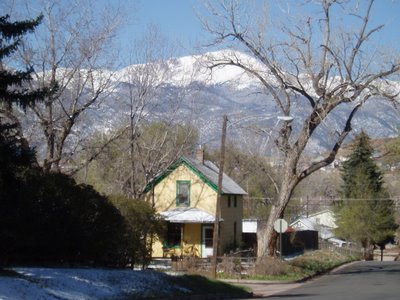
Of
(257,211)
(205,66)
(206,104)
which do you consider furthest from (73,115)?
(257,211)

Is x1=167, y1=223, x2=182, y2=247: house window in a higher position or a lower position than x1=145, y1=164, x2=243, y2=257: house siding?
lower

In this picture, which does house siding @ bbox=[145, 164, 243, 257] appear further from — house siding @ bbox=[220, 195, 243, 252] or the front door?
the front door

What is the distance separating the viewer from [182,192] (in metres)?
53.4

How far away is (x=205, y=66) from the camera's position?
40031 millimetres

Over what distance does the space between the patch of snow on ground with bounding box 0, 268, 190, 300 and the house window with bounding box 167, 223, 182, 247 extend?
89.3 feet

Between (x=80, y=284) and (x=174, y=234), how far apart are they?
32.5m

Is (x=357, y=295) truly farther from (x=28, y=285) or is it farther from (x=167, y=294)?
(x=28, y=285)

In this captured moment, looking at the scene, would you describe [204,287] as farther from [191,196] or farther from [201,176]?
[191,196]

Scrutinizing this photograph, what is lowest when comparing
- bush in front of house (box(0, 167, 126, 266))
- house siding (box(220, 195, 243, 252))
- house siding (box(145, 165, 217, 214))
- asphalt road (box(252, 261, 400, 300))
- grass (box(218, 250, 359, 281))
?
asphalt road (box(252, 261, 400, 300))

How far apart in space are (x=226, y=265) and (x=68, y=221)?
54.4ft

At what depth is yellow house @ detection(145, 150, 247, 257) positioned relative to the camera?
5166 cm

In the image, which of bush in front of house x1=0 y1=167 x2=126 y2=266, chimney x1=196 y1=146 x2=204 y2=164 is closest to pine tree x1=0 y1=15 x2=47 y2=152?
bush in front of house x1=0 y1=167 x2=126 y2=266

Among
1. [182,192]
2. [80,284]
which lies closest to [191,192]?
[182,192]

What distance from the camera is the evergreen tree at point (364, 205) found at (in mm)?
73250
